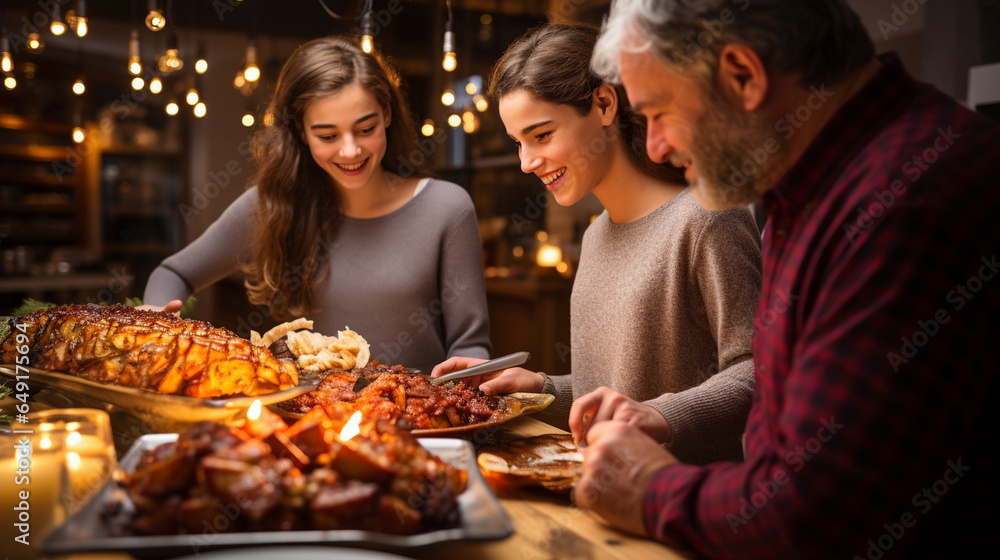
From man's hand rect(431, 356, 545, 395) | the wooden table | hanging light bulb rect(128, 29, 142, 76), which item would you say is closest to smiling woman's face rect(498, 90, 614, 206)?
man's hand rect(431, 356, 545, 395)

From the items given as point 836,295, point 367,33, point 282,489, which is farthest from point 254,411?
point 367,33

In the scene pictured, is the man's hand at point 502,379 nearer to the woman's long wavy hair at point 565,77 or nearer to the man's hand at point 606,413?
the man's hand at point 606,413

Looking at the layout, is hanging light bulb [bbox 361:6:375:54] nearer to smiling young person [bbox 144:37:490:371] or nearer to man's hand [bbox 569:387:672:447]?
smiling young person [bbox 144:37:490:371]

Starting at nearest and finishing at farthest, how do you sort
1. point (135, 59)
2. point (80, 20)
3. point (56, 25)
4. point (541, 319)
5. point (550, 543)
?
point (550, 543) < point (80, 20) < point (56, 25) < point (135, 59) < point (541, 319)

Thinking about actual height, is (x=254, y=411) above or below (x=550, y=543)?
Answer: above

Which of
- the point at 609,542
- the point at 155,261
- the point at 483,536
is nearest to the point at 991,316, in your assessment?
the point at 609,542

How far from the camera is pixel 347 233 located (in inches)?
103

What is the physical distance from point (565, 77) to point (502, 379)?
0.79 meters

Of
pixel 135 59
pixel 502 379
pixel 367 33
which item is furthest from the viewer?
pixel 135 59

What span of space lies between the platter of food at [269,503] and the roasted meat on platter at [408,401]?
423 millimetres

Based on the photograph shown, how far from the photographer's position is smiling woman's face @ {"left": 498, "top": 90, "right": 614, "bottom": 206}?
1.81m

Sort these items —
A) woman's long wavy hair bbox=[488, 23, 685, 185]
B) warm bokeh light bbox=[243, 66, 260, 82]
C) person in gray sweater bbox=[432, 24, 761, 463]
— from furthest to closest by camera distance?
1. warm bokeh light bbox=[243, 66, 260, 82]
2. woman's long wavy hair bbox=[488, 23, 685, 185]
3. person in gray sweater bbox=[432, 24, 761, 463]

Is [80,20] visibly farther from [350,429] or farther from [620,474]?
[620,474]

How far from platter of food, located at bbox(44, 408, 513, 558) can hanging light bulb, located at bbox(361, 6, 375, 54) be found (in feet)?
→ 6.23
